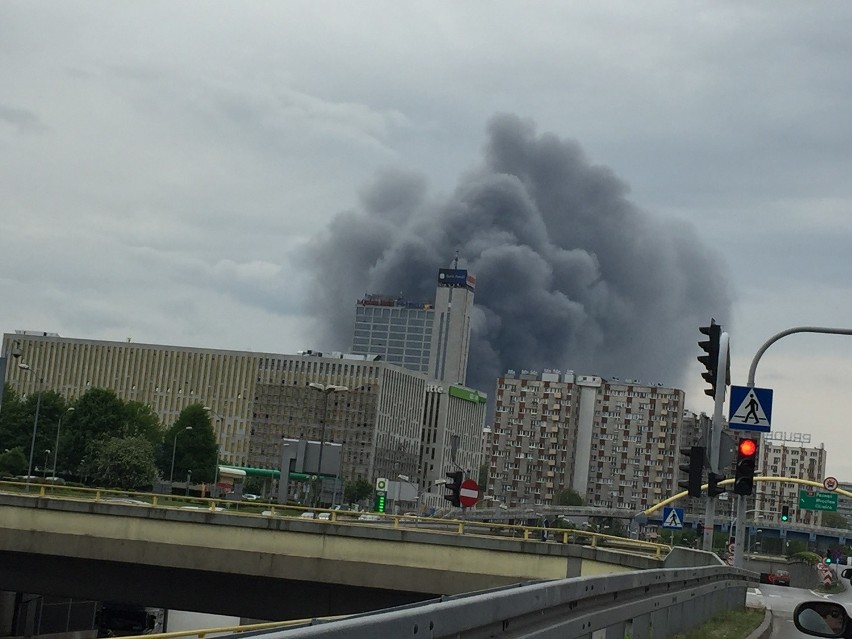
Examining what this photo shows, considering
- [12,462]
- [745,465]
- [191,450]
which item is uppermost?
[745,465]

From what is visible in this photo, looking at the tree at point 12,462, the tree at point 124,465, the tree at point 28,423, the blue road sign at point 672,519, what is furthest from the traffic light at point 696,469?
the tree at point 28,423

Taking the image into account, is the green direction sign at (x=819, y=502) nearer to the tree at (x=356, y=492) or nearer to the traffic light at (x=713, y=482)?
the traffic light at (x=713, y=482)

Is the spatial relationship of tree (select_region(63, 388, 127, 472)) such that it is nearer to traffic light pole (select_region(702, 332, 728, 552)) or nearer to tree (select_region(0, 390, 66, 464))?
tree (select_region(0, 390, 66, 464))

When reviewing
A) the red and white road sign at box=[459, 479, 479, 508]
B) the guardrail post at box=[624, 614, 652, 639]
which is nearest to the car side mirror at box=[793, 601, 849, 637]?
the guardrail post at box=[624, 614, 652, 639]

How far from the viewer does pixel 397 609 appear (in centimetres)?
584

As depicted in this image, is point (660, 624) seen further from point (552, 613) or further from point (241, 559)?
point (241, 559)

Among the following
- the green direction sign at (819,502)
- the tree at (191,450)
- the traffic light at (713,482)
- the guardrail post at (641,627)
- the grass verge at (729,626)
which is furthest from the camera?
the tree at (191,450)

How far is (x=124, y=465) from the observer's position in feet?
412

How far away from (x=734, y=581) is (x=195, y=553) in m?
15.9

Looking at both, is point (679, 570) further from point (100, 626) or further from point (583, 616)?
point (100, 626)

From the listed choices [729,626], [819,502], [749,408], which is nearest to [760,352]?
[749,408]

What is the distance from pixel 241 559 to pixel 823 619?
3344 cm

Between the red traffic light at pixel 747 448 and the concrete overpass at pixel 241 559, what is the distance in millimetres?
12599

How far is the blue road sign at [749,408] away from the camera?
25.6 metres
